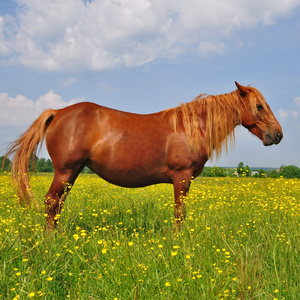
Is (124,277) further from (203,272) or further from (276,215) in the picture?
(276,215)

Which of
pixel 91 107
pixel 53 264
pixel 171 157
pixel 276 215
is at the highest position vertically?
pixel 91 107

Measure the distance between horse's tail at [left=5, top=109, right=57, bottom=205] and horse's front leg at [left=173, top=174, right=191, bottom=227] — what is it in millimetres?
2637

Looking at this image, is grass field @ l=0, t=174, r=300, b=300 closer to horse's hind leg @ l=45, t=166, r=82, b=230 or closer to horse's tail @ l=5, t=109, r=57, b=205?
horse's hind leg @ l=45, t=166, r=82, b=230

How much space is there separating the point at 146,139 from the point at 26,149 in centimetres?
234

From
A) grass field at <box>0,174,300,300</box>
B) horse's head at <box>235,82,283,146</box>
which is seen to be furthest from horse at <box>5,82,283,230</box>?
grass field at <box>0,174,300,300</box>

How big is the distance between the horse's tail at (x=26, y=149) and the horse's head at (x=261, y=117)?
3.53 meters

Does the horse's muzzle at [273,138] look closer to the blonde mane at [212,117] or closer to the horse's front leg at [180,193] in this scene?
the blonde mane at [212,117]

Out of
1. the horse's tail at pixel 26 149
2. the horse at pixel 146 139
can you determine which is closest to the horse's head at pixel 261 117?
the horse at pixel 146 139

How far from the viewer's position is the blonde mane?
496cm

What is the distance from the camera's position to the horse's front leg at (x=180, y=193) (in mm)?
4476

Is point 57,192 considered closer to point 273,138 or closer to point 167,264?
point 167,264

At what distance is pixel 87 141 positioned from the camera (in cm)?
479

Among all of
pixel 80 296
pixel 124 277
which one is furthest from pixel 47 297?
pixel 124 277

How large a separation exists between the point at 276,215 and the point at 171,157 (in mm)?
1927
